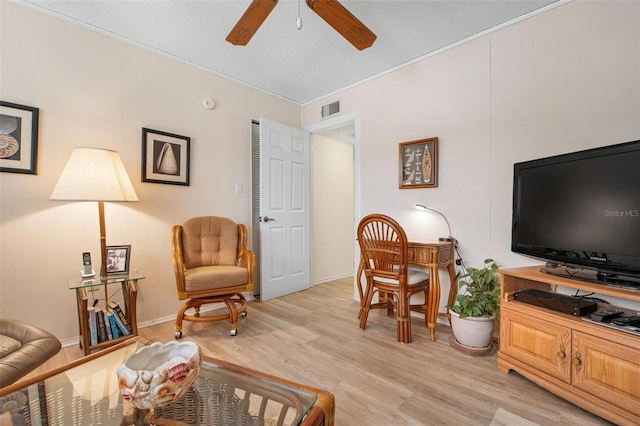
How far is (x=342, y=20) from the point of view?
165cm

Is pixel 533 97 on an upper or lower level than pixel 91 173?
upper

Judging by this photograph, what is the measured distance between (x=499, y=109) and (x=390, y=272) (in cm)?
157

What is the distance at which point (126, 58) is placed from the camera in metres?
2.35

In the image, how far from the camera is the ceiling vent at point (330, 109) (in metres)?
3.32

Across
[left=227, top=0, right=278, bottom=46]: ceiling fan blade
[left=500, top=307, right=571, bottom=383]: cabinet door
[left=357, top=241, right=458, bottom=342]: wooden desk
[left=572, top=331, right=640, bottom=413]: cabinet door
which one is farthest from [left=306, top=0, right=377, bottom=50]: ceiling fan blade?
[left=572, top=331, right=640, bottom=413]: cabinet door

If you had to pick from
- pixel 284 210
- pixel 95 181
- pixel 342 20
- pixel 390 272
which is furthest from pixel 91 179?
pixel 390 272

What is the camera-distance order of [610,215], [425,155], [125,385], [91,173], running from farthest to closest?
1. [425,155]
2. [91,173]
3. [610,215]
4. [125,385]

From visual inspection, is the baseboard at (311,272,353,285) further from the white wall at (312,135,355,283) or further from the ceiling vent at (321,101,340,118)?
the ceiling vent at (321,101,340,118)

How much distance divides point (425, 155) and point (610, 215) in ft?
4.54

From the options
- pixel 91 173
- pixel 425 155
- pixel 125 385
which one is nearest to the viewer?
pixel 125 385

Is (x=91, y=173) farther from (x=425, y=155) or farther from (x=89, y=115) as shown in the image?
(x=425, y=155)

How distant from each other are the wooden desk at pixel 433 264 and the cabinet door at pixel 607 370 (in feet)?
2.82

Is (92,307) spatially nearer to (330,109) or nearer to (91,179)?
(91,179)

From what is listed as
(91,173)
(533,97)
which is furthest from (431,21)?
(91,173)
